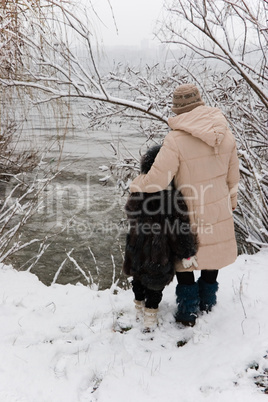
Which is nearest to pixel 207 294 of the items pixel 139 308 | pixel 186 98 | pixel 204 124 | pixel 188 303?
pixel 188 303

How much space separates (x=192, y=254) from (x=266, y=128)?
9.47 ft

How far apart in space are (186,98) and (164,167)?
46 centimetres

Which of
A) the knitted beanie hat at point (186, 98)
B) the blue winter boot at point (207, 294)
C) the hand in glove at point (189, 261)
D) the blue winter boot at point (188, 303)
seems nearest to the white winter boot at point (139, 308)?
the blue winter boot at point (188, 303)

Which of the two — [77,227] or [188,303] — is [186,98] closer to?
[188,303]

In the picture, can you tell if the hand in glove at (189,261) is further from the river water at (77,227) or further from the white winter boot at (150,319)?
the river water at (77,227)

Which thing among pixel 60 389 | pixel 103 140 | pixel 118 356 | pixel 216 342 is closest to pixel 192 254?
pixel 216 342

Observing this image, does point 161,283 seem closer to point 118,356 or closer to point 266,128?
point 118,356

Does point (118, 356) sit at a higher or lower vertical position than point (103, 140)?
lower

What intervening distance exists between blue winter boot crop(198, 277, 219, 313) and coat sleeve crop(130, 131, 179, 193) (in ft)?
2.75

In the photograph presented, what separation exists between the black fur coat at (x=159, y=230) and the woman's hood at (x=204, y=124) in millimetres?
255

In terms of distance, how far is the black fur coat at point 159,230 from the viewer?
2.26 metres

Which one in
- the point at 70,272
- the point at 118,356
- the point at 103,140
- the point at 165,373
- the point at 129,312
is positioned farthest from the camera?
the point at 103,140

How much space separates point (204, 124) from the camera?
6.89 feet

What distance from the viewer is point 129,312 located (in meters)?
2.77
